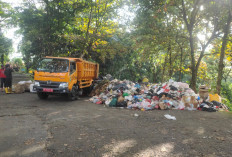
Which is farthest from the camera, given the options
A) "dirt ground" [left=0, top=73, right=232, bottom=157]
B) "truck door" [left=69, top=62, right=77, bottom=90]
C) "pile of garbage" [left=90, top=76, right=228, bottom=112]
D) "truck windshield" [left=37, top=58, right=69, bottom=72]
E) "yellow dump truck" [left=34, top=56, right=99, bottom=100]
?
"truck door" [left=69, top=62, right=77, bottom=90]

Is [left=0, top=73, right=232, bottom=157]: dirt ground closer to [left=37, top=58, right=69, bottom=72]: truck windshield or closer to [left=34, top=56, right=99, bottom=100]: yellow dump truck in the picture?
[left=34, top=56, right=99, bottom=100]: yellow dump truck

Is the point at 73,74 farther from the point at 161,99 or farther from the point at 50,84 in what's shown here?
the point at 161,99

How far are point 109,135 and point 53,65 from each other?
555 cm

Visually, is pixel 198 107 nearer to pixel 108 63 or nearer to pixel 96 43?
pixel 96 43

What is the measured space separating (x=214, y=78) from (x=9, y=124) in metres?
21.5

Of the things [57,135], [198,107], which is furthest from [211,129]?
[57,135]

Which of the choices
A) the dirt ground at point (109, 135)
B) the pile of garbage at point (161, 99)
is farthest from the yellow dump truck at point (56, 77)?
the dirt ground at point (109, 135)

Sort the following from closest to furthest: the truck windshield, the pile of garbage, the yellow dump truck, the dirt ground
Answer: the dirt ground
the pile of garbage
the yellow dump truck
the truck windshield

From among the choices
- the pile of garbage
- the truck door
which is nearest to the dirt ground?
the pile of garbage

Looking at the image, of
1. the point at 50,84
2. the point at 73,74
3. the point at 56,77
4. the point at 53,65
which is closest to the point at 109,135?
the point at 56,77

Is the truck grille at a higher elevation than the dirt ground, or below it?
higher

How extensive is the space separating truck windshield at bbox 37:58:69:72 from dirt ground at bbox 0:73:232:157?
2.79 meters

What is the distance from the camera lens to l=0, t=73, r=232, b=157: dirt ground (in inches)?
134

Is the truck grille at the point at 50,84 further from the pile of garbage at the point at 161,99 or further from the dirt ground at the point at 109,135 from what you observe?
the dirt ground at the point at 109,135
